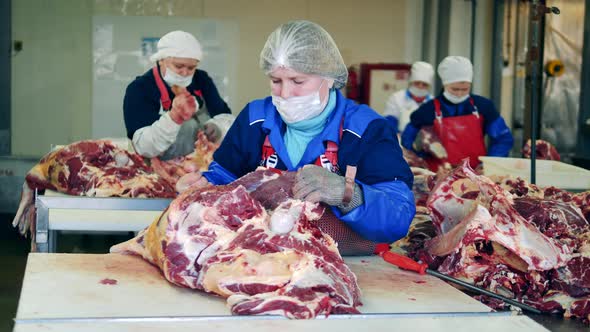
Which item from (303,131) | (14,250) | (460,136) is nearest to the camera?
(303,131)

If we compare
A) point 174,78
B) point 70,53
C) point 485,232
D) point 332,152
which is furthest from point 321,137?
point 70,53

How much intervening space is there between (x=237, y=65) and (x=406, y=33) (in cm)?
276

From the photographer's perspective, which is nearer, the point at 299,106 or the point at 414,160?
the point at 299,106

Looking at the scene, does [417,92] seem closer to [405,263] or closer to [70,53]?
[70,53]

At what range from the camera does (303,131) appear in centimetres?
331

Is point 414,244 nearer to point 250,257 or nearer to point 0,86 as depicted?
point 250,257

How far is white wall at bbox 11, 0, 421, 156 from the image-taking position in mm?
7988

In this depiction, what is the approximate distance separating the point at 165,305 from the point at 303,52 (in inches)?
47.1

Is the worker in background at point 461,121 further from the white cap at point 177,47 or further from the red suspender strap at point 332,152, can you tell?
the red suspender strap at point 332,152

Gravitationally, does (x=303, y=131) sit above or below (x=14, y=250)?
above

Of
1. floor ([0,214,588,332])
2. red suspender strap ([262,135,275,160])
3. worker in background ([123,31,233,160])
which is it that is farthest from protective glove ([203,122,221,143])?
red suspender strap ([262,135,275,160])

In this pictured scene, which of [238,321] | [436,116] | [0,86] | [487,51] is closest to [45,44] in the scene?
[0,86]

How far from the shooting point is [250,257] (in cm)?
253

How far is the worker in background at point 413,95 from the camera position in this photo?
352 inches
